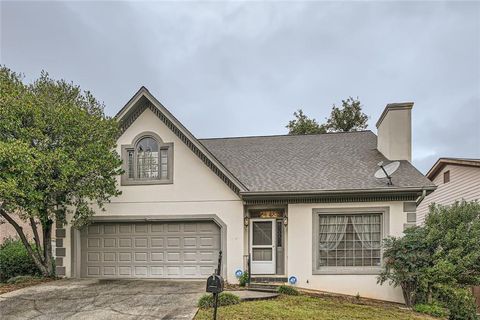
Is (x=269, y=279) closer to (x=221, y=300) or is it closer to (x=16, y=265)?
(x=221, y=300)

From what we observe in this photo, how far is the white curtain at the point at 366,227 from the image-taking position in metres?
10.3

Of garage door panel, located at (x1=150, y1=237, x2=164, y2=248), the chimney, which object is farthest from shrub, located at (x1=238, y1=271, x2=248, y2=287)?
the chimney

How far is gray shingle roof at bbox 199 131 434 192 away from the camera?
34.3ft

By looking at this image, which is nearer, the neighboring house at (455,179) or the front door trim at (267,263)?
the front door trim at (267,263)

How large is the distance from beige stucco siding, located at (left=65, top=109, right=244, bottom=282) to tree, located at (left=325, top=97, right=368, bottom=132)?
16.2m

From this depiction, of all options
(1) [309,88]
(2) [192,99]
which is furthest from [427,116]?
(2) [192,99]

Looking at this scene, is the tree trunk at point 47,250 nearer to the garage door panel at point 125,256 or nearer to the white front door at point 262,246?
the garage door panel at point 125,256

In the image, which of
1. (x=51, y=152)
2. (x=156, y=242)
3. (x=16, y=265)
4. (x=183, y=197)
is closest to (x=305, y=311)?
(x=183, y=197)

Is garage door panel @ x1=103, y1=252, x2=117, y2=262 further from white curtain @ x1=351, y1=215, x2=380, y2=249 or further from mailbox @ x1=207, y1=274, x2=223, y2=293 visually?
white curtain @ x1=351, y1=215, x2=380, y2=249

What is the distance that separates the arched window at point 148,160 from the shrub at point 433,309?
7.98 meters

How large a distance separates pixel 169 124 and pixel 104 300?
5562 mm

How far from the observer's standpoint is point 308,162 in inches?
483

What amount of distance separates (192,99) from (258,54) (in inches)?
384

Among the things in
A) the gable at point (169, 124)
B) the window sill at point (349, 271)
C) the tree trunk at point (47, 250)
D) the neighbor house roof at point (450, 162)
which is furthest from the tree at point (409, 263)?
the tree trunk at point (47, 250)
